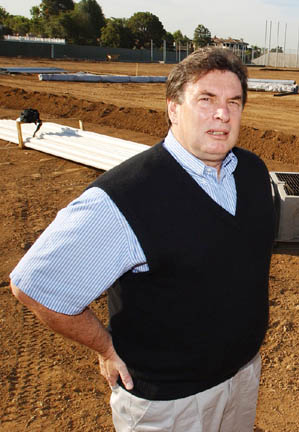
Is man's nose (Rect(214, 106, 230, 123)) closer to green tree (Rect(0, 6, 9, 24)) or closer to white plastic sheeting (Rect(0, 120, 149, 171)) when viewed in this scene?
white plastic sheeting (Rect(0, 120, 149, 171))

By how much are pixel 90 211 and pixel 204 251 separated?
0.48 m

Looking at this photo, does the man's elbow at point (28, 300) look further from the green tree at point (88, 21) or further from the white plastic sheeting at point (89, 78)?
the green tree at point (88, 21)

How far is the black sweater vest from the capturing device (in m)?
1.72

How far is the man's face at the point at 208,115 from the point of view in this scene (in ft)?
6.41

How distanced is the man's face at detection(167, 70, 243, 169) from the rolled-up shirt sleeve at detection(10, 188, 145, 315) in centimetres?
54

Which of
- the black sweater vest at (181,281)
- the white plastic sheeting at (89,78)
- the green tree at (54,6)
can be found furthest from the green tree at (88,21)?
the black sweater vest at (181,281)

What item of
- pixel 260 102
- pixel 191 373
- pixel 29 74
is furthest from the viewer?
pixel 29 74

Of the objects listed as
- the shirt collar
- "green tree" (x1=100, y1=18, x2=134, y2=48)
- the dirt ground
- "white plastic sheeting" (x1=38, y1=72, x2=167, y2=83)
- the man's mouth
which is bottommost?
the dirt ground

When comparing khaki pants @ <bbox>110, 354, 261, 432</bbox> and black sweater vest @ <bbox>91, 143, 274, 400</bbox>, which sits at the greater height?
black sweater vest @ <bbox>91, 143, 274, 400</bbox>

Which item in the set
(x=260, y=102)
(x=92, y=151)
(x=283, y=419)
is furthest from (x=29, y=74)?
(x=283, y=419)

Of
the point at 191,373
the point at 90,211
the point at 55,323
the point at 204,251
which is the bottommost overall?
the point at 191,373

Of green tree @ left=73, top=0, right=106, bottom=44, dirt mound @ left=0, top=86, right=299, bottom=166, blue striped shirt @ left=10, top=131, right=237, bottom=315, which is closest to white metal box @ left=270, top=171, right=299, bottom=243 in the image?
blue striped shirt @ left=10, top=131, right=237, bottom=315

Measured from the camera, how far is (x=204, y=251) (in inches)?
69.0

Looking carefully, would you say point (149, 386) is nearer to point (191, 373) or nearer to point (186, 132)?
point (191, 373)
